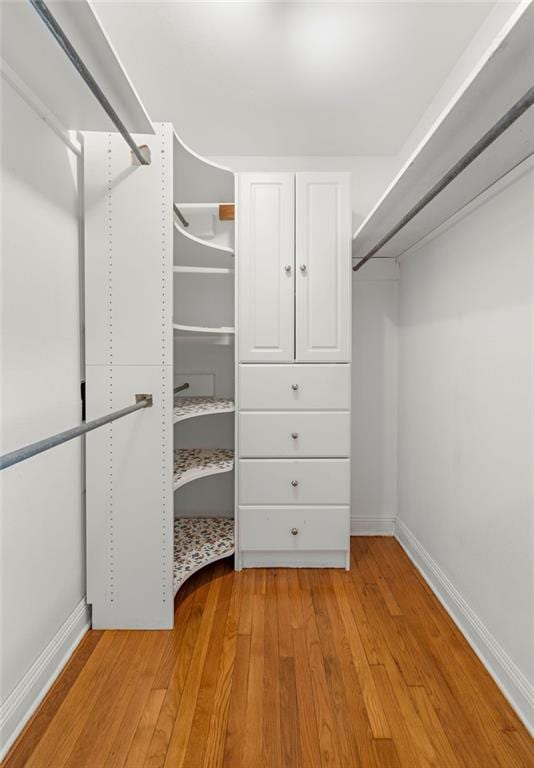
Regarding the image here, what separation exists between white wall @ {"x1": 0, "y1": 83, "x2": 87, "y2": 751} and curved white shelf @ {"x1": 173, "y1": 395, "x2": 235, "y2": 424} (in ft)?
1.47

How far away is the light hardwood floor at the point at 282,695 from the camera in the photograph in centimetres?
117

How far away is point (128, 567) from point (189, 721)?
0.60 meters

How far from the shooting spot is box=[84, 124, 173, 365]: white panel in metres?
1.62

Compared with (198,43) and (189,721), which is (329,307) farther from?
(189,721)

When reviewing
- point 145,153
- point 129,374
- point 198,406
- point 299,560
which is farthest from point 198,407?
point 145,153

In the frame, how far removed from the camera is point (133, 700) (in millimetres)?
1354

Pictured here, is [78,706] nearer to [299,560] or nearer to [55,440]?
[55,440]

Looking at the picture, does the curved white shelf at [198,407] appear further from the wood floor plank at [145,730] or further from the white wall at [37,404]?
the wood floor plank at [145,730]

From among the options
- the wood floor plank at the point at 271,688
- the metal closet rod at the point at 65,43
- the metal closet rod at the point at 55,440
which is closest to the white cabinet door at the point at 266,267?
the metal closet rod at the point at 55,440

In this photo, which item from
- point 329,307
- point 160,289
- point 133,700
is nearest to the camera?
point 133,700

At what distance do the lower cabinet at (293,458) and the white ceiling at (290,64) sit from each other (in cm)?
130

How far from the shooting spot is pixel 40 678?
1.36 m

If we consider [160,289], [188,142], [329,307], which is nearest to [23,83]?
[160,289]

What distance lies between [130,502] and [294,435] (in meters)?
0.87
